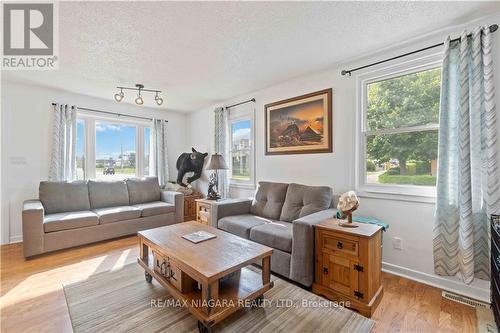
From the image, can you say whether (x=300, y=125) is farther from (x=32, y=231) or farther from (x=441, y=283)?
(x=32, y=231)

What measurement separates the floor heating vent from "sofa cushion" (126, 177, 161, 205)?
4.32 meters

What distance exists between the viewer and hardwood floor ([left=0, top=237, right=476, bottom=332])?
1663 mm

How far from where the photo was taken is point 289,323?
167cm

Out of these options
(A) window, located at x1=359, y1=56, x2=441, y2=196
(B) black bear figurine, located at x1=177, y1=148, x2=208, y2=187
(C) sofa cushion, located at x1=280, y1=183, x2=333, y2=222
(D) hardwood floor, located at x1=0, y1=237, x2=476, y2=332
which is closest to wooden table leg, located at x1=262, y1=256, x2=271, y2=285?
(D) hardwood floor, located at x1=0, y1=237, x2=476, y2=332

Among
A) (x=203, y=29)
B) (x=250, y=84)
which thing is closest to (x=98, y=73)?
(x=203, y=29)

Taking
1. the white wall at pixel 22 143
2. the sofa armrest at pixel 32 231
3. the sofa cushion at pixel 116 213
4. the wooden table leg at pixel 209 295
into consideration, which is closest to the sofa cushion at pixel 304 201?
the wooden table leg at pixel 209 295

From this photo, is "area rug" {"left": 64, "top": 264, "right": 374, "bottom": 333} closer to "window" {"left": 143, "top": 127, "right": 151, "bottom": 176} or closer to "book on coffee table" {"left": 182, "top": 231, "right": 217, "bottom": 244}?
"book on coffee table" {"left": 182, "top": 231, "right": 217, "bottom": 244}

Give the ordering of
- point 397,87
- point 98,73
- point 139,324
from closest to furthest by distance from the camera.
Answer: point 139,324, point 397,87, point 98,73

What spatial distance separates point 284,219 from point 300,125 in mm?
1338

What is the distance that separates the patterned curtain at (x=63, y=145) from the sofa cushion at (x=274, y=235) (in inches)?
133

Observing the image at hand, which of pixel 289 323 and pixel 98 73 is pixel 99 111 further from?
pixel 289 323

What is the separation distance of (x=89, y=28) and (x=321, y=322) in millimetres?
3078

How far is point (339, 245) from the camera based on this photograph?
1.92m

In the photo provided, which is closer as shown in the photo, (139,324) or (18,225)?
(139,324)
